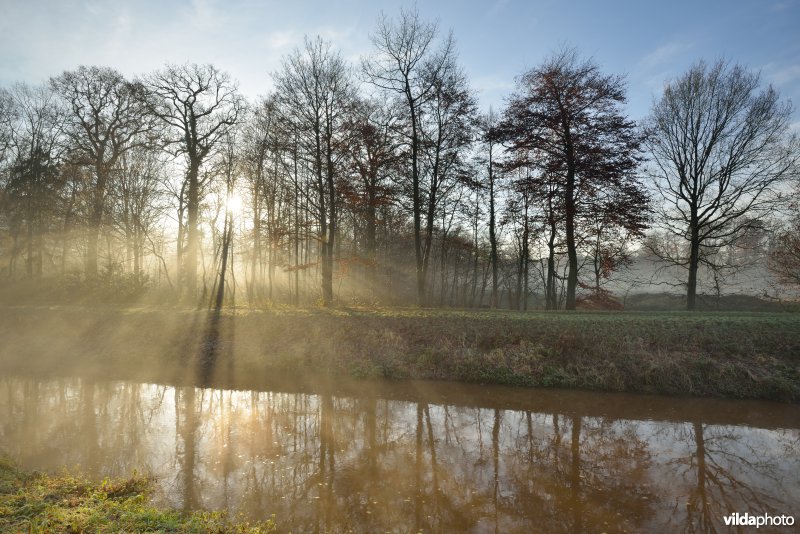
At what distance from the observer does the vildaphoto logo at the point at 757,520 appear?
6.15 m

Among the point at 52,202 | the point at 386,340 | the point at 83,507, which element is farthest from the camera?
the point at 52,202

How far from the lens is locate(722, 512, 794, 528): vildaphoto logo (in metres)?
6.15

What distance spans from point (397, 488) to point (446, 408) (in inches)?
195

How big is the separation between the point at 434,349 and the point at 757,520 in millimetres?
9721

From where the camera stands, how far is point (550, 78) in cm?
2114

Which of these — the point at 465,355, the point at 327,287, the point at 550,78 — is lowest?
the point at 465,355

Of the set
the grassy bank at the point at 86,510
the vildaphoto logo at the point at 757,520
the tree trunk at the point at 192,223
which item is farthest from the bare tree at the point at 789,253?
the tree trunk at the point at 192,223

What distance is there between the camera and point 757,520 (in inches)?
246

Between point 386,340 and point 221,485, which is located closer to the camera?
point 221,485

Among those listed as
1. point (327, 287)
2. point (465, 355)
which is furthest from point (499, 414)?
point (327, 287)

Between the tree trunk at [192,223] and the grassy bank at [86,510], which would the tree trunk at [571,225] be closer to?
the grassy bank at [86,510]

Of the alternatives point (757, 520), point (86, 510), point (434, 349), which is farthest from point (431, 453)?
point (434, 349)

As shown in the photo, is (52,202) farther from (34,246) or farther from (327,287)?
(327,287)

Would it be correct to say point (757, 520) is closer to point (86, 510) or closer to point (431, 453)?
point (431, 453)
